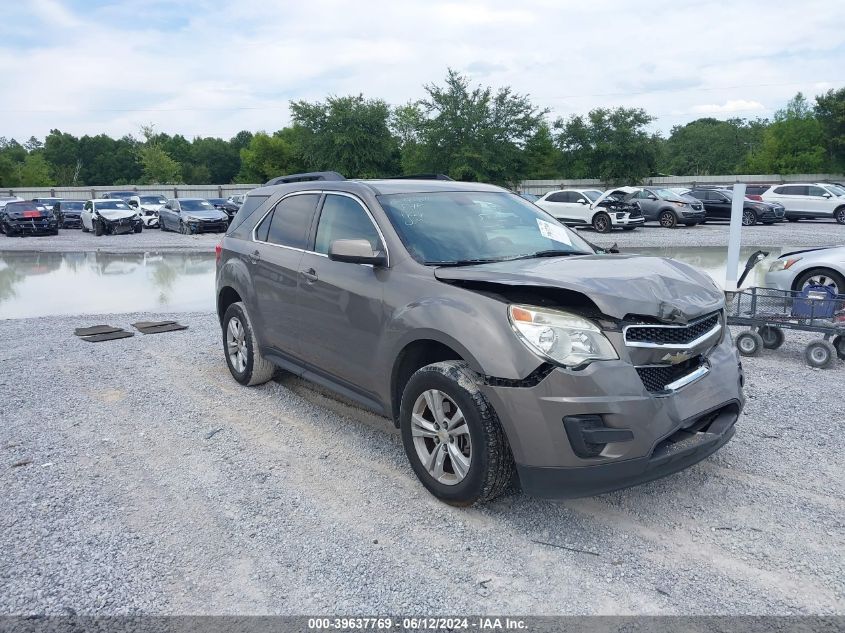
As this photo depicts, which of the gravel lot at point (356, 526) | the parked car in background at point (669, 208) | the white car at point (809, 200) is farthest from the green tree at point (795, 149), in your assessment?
the gravel lot at point (356, 526)

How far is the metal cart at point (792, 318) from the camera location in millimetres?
6555

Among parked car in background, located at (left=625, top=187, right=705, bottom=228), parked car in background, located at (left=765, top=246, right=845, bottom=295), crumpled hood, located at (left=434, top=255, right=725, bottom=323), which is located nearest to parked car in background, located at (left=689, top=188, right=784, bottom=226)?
parked car in background, located at (left=625, top=187, right=705, bottom=228)

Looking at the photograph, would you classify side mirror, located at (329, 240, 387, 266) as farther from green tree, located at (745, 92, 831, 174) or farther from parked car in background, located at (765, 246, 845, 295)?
green tree, located at (745, 92, 831, 174)

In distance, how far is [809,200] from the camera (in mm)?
28453

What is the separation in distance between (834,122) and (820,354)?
58.9 meters

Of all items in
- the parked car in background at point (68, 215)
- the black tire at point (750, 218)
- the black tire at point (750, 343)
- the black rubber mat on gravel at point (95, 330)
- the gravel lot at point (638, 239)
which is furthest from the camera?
the parked car in background at point (68, 215)

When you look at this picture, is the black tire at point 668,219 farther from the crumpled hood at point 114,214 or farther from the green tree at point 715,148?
the green tree at point 715,148

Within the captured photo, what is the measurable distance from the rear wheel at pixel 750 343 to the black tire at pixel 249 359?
4.87 m

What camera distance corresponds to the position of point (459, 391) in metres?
3.51

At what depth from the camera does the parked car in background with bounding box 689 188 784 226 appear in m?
27.2

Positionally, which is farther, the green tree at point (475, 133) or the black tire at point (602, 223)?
the green tree at point (475, 133)

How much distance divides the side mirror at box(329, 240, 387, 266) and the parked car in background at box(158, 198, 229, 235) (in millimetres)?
24331

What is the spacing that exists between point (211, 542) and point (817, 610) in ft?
9.34

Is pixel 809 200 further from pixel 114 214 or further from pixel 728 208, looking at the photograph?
pixel 114 214
